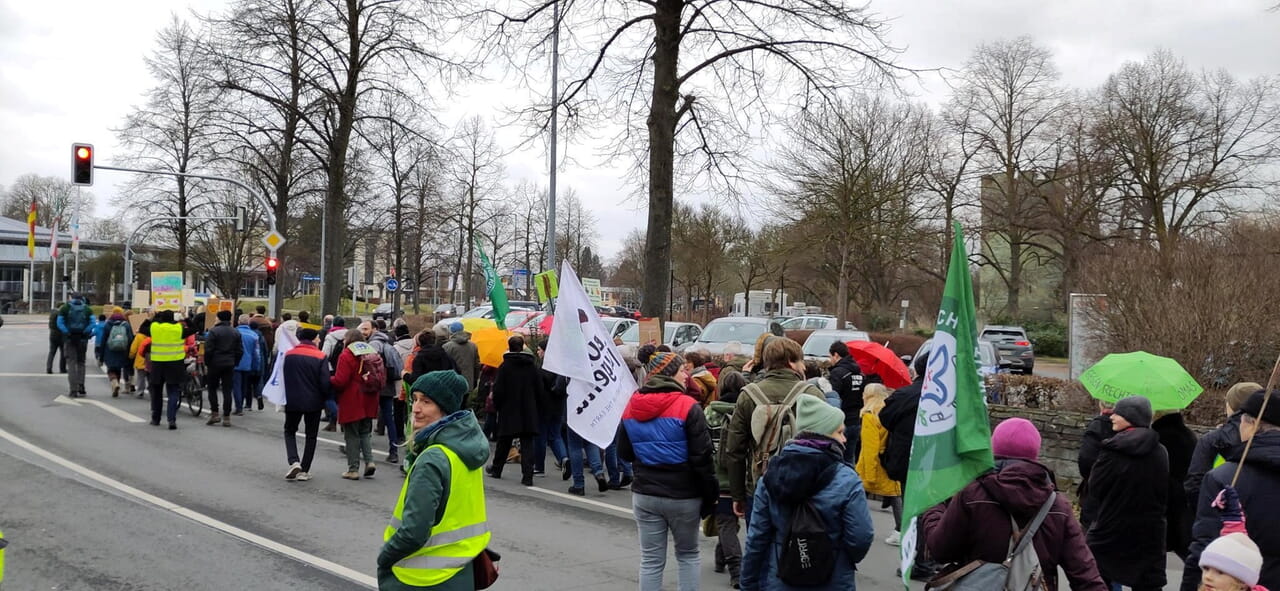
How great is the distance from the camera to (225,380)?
14.3 metres

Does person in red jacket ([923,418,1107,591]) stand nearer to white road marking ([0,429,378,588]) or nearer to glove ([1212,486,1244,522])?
glove ([1212,486,1244,522])

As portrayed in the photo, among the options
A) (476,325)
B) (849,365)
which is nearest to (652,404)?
(849,365)

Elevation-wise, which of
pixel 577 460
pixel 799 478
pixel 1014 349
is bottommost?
pixel 577 460

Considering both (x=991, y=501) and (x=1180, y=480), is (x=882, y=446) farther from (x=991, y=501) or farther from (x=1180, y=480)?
(x=991, y=501)

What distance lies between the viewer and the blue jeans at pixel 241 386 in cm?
1608

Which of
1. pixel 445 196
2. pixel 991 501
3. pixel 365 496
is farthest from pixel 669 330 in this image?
pixel 445 196

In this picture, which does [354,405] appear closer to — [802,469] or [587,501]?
[587,501]

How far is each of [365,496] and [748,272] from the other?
48.9 metres

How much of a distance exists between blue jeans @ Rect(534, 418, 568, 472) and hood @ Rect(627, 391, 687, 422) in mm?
5383

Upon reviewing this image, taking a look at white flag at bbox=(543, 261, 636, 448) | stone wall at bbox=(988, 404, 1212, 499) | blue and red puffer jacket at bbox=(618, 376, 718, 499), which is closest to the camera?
blue and red puffer jacket at bbox=(618, 376, 718, 499)

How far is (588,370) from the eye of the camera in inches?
290

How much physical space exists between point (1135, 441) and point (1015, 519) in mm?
1970

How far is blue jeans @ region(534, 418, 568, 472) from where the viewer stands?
37.2ft

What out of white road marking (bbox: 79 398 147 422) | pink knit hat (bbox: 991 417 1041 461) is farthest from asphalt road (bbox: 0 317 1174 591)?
pink knit hat (bbox: 991 417 1041 461)
